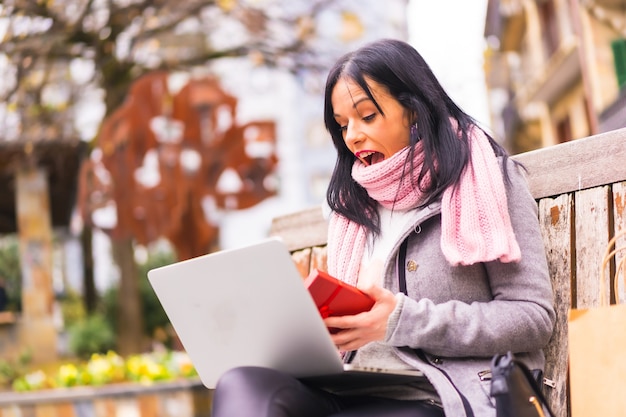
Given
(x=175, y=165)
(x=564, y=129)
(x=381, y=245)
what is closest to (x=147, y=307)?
(x=175, y=165)

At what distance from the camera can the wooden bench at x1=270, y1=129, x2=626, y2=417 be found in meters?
2.44

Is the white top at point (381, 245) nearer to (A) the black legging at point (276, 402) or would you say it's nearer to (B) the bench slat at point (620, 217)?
(A) the black legging at point (276, 402)

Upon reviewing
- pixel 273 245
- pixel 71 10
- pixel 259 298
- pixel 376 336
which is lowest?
pixel 376 336

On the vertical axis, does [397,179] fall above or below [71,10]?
below

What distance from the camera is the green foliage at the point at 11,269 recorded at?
18987 millimetres

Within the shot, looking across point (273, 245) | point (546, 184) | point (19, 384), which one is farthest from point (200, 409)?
point (273, 245)

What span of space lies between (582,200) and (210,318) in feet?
→ 3.61

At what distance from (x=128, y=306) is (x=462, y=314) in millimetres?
8910

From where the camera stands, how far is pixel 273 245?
1923 mm

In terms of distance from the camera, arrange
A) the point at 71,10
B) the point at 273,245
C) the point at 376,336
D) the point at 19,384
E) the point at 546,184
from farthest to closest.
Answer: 1. the point at 71,10
2. the point at 19,384
3. the point at 546,184
4. the point at 376,336
5. the point at 273,245

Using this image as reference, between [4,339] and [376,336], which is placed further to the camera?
[4,339]

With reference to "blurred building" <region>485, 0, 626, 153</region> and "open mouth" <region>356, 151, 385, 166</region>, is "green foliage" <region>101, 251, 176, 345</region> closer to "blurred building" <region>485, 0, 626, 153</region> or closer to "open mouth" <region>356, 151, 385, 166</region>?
"blurred building" <region>485, 0, 626, 153</region>

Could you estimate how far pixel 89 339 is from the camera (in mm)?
14016

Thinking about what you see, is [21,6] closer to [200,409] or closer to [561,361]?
[200,409]
